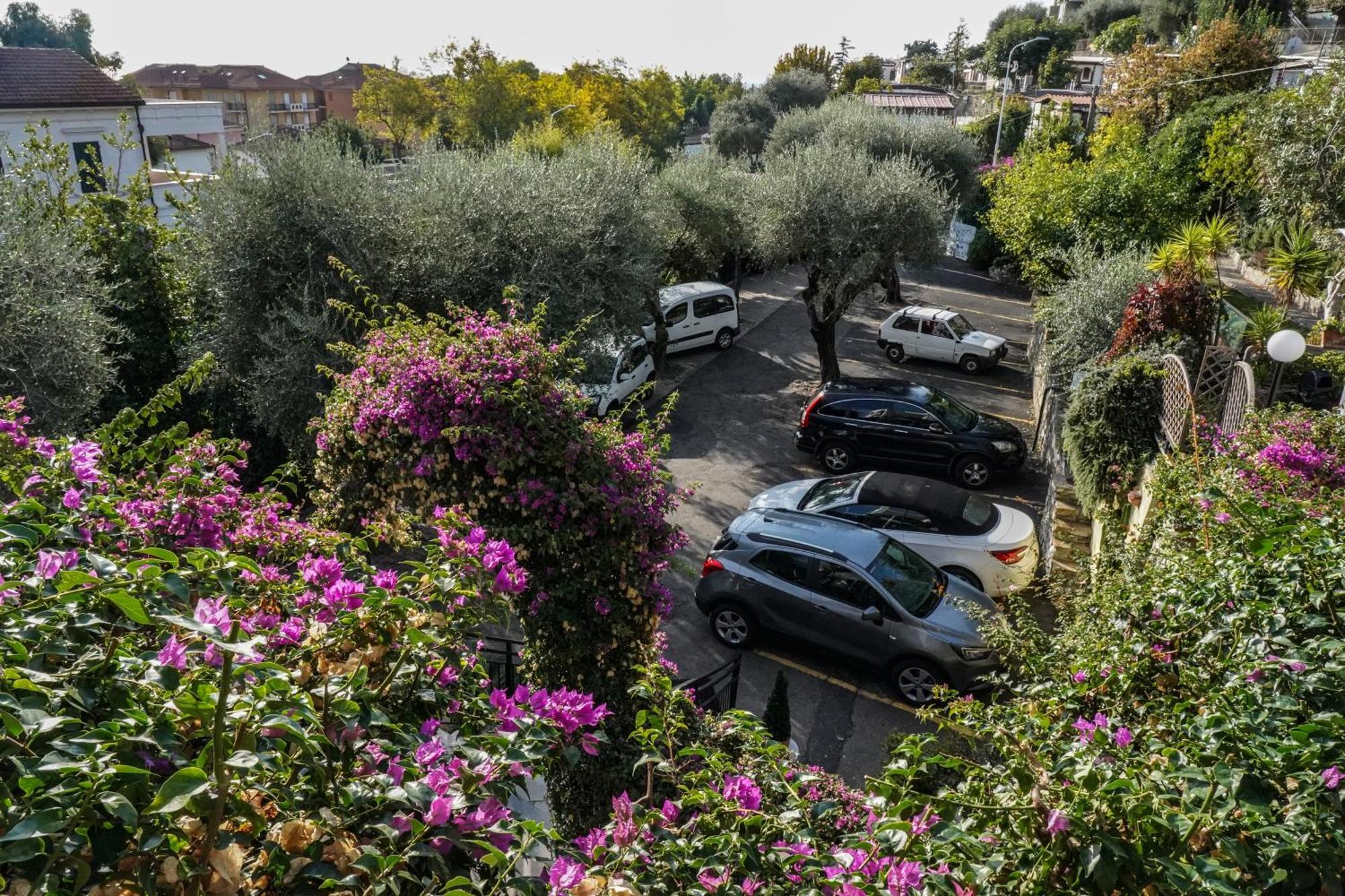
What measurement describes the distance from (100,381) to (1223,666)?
10077mm

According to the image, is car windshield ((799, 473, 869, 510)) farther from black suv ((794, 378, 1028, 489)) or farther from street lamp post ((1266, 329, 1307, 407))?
street lamp post ((1266, 329, 1307, 407))

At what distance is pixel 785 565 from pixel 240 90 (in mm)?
80236

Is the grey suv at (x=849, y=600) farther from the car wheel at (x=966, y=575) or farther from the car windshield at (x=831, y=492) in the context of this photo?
the car windshield at (x=831, y=492)

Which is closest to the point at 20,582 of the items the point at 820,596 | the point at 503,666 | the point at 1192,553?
the point at 1192,553

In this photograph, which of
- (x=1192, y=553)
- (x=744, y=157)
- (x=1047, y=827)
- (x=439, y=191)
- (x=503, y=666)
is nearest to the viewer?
(x=1047, y=827)

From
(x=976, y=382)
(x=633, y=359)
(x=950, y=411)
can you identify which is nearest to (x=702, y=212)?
(x=633, y=359)

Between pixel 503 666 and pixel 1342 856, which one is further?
pixel 503 666

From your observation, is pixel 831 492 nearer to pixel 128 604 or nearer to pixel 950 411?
pixel 950 411

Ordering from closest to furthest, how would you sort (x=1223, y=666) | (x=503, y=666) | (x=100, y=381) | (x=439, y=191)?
1. (x=1223, y=666)
2. (x=503, y=666)
3. (x=100, y=381)
4. (x=439, y=191)

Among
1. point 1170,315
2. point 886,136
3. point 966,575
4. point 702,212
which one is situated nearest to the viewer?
point 966,575

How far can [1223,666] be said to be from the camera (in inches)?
131

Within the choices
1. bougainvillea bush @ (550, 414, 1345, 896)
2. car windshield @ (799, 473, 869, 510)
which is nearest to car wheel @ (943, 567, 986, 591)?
car windshield @ (799, 473, 869, 510)

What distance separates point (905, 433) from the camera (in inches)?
519

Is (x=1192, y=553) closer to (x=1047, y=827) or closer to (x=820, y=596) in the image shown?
(x=1047, y=827)
